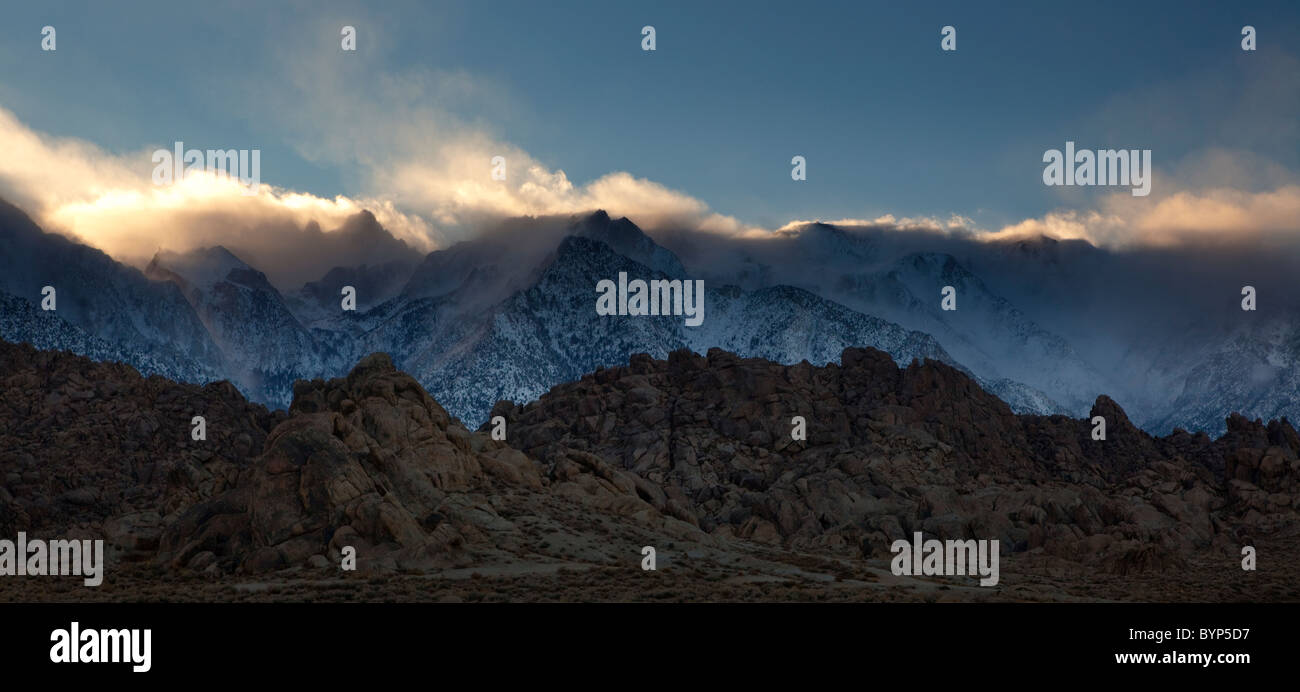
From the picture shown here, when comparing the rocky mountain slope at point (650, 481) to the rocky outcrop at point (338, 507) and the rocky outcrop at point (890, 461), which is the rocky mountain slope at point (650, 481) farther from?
the rocky outcrop at point (890, 461)

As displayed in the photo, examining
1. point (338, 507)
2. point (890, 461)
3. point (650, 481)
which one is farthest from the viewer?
point (890, 461)

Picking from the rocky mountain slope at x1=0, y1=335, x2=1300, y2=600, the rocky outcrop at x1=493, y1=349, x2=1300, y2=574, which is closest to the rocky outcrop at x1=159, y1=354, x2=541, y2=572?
the rocky mountain slope at x1=0, y1=335, x2=1300, y2=600

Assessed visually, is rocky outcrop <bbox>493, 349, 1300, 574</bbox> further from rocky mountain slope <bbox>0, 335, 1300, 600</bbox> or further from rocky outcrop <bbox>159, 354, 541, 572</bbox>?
rocky outcrop <bbox>159, 354, 541, 572</bbox>

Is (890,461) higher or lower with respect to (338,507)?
lower

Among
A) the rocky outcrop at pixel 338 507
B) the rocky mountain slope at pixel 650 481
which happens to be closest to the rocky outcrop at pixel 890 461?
the rocky mountain slope at pixel 650 481

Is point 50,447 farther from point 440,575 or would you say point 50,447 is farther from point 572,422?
point 440,575

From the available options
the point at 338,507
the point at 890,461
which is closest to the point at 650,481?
the point at 890,461

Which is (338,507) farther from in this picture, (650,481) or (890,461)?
(890,461)

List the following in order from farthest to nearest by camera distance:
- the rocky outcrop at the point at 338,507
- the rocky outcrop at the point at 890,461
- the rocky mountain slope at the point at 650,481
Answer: the rocky outcrop at the point at 890,461, the rocky mountain slope at the point at 650,481, the rocky outcrop at the point at 338,507

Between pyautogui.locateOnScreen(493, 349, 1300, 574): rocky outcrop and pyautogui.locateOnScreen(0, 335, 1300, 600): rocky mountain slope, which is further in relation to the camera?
pyautogui.locateOnScreen(493, 349, 1300, 574): rocky outcrop
